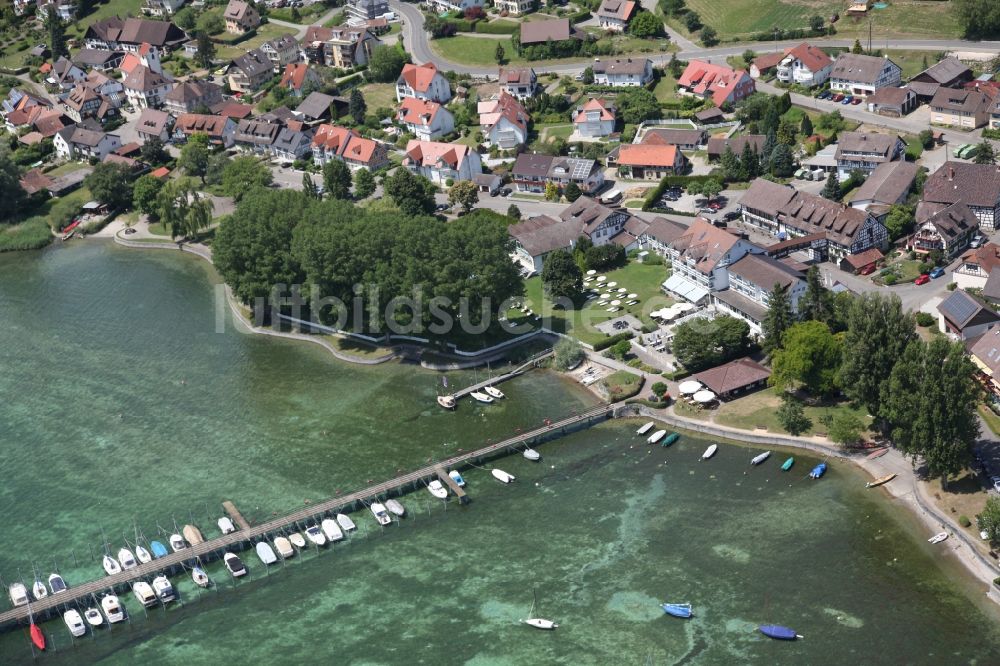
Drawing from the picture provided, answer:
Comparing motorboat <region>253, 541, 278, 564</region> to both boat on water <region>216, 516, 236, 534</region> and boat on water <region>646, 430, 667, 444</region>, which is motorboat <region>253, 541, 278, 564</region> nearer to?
boat on water <region>216, 516, 236, 534</region>

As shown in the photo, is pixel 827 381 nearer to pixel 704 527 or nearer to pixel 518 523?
pixel 704 527

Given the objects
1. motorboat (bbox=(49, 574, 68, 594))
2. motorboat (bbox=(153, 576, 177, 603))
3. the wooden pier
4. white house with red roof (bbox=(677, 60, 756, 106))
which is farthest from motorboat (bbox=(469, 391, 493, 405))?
white house with red roof (bbox=(677, 60, 756, 106))

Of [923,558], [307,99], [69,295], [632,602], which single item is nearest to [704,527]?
[632,602]

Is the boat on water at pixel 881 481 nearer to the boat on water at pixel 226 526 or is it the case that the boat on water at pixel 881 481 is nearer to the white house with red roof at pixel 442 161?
the boat on water at pixel 226 526

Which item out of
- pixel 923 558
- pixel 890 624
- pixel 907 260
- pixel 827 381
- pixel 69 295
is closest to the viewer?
pixel 890 624

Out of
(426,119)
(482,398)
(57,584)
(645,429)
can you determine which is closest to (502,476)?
(482,398)

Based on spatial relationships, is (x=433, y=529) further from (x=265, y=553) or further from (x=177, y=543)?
(x=177, y=543)
